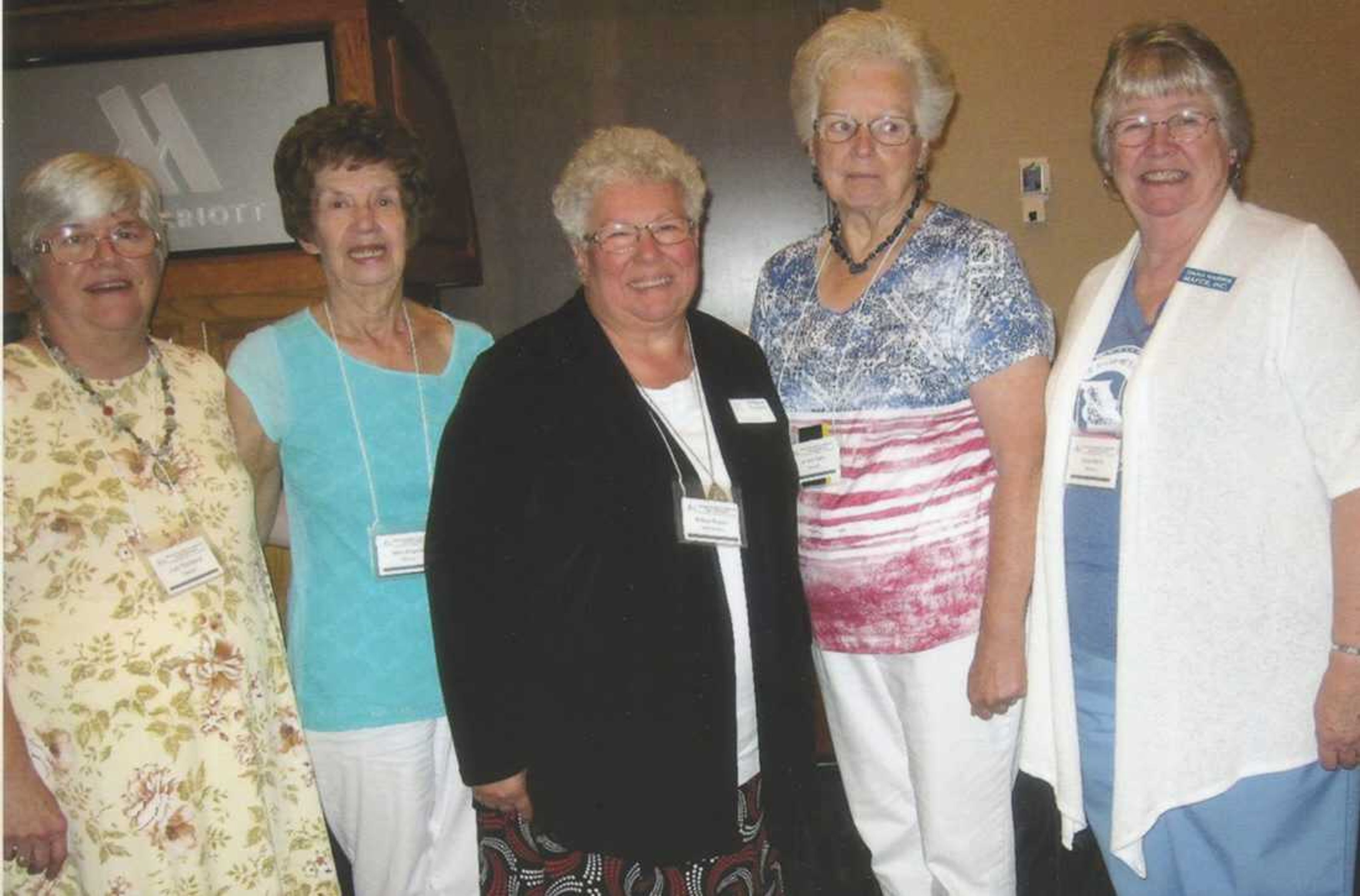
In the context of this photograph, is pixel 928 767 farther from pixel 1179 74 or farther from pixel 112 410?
pixel 112 410

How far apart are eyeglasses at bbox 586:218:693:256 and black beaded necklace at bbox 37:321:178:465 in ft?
2.31

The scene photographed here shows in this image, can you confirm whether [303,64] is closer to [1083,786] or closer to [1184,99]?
[1184,99]

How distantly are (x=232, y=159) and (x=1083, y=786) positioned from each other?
87.2 inches

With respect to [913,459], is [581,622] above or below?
below

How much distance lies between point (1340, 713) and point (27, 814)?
5.71 ft

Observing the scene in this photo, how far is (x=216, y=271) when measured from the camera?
238 centimetres

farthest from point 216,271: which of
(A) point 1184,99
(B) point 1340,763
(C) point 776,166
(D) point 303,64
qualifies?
(B) point 1340,763

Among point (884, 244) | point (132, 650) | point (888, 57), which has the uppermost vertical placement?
point (888, 57)

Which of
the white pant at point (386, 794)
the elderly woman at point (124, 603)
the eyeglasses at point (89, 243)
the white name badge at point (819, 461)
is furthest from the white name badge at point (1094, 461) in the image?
the eyeglasses at point (89, 243)

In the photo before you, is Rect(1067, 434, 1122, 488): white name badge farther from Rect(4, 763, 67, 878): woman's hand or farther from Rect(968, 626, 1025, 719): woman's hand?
Rect(4, 763, 67, 878): woman's hand

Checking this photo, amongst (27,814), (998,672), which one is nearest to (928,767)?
(998,672)

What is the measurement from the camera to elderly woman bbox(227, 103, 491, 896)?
1.65 meters

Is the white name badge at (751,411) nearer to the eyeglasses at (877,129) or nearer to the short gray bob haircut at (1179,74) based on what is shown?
the eyeglasses at (877,129)

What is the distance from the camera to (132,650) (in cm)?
144
